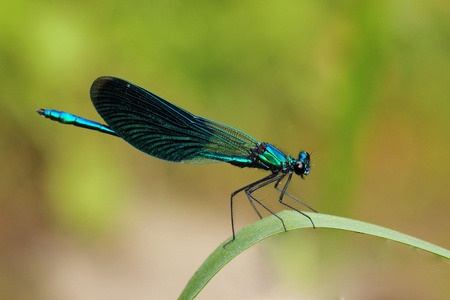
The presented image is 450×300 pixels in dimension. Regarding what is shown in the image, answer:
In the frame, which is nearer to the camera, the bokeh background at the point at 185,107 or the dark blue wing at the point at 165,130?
the dark blue wing at the point at 165,130

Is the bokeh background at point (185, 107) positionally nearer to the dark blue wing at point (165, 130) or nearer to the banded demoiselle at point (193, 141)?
the banded demoiselle at point (193, 141)

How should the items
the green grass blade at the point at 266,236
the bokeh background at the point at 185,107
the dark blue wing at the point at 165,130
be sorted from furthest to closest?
the bokeh background at the point at 185,107 → the dark blue wing at the point at 165,130 → the green grass blade at the point at 266,236

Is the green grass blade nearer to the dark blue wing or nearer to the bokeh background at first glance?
the dark blue wing

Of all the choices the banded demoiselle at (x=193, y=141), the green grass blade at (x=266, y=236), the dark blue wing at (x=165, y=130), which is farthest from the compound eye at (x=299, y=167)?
the green grass blade at (x=266, y=236)

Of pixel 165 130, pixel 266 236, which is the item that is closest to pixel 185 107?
pixel 165 130

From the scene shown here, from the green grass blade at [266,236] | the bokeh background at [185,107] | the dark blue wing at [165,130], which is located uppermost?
the bokeh background at [185,107]

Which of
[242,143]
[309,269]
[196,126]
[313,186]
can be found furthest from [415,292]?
[196,126]

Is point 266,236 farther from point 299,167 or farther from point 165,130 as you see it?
point 165,130
